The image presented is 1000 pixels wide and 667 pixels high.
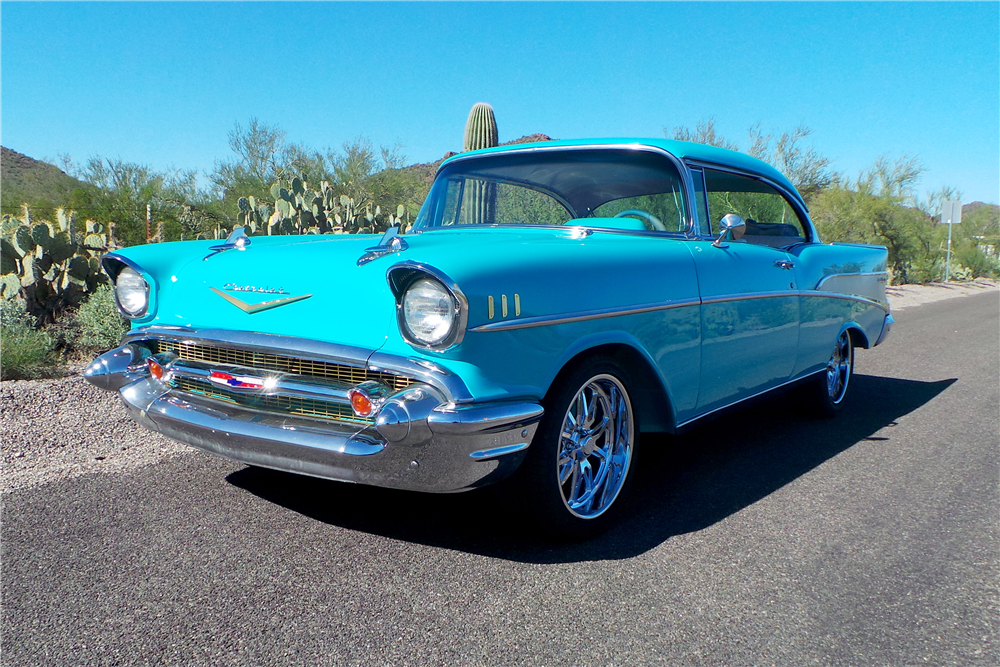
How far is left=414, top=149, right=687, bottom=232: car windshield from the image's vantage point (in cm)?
366

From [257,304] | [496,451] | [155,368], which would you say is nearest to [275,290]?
[257,304]

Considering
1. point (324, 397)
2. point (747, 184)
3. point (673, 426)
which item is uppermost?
point (747, 184)

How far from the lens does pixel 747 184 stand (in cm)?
438

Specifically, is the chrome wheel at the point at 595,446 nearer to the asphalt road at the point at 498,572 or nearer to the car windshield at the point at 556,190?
the asphalt road at the point at 498,572

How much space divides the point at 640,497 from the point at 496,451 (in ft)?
3.85

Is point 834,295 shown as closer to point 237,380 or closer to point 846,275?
point 846,275

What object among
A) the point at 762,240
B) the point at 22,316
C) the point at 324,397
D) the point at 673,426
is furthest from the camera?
the point at 22,316

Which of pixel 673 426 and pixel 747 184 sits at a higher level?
pixel 747 184

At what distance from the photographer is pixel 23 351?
18.1ft

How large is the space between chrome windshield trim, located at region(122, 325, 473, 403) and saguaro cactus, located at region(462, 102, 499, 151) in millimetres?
9350

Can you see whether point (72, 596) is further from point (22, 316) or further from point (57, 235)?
point (57, 235)

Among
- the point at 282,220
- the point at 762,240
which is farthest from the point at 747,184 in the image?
the point at 282,220

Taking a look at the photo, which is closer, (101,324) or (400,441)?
(400,441)

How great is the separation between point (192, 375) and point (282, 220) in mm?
7074
